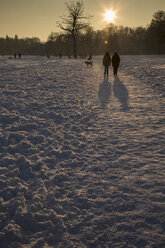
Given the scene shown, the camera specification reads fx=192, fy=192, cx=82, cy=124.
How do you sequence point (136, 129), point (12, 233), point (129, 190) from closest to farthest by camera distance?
point (12, 233) → point (129, 190) → point (136, 129)

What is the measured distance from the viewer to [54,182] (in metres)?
3.42

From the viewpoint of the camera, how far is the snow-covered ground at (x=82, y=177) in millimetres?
2445

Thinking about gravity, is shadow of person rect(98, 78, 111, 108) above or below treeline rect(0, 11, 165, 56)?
below

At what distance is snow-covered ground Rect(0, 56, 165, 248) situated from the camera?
8.02ft

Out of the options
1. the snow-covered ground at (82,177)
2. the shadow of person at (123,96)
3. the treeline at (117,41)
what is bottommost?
the snow-covered ground at (82,177)

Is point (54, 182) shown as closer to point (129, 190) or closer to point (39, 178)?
point (39, 178)

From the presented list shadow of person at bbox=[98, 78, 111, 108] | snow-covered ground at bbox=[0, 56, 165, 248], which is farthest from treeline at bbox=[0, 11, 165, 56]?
snow-covered ground at bbox=[0, 56, 165, 248]

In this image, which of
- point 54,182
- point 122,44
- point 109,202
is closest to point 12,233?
point 54,182

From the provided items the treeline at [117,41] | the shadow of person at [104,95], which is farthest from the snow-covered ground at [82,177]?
the treeline at [117,41]

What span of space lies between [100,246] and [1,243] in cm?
120

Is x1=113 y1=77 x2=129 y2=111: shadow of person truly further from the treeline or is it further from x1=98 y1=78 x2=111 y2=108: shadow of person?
the treeline

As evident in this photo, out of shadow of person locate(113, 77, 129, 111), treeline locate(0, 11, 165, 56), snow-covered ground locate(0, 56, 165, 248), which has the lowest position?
snow-covered ground locate(0, 56, 165, 248)

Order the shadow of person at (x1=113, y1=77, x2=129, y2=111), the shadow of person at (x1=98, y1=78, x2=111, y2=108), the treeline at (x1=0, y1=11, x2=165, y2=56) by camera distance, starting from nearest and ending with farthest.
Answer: the shadow of person at (x1=113, y1=77, x2=129, y2=111)
the shadow of person at (x1=98, y1=78, x2=111, y2=108)
the treeline at (x1=0, y1=11, x2=165, y2=56)

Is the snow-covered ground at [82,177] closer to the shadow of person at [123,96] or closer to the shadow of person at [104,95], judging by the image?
the shadow of person at [123,96]
